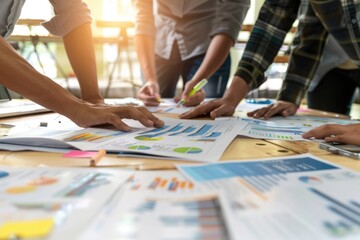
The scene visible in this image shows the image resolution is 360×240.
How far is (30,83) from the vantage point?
25.2 inches

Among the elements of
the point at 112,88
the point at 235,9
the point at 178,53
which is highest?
the point at 235,9

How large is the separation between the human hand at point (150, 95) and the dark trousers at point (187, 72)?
231 millimetres

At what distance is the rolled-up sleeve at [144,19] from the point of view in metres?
1.53

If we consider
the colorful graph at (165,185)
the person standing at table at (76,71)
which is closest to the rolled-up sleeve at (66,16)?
the person standing at table at (76,71)

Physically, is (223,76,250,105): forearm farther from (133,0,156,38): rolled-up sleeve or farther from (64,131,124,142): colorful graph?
(133,0,156,38): rolled-up sleeve

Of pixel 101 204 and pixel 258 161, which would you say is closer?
pixel 101 204

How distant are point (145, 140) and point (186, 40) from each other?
3.19ft

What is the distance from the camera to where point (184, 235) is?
27cm

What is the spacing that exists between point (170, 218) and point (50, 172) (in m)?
0.20

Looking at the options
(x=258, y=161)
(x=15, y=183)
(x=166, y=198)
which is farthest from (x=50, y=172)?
(x=258, y=161)

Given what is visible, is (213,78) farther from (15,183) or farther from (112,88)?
(112,88)

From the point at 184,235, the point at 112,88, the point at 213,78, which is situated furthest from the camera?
the point at 112,88

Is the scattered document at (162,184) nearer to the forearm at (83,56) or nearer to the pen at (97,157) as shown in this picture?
the pen at (97,157)

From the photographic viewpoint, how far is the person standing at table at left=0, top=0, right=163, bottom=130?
2.09 feet
